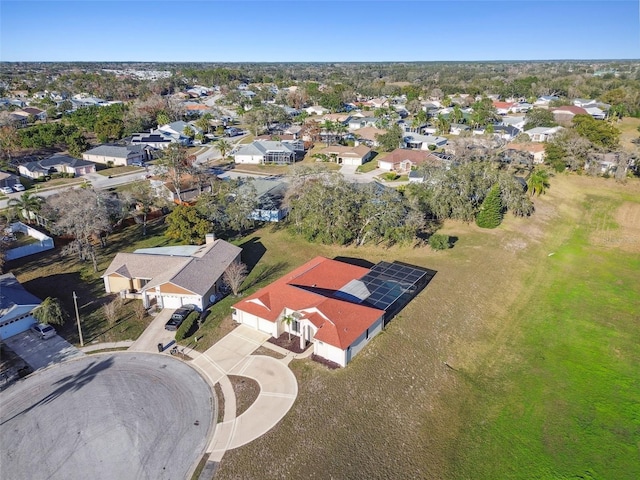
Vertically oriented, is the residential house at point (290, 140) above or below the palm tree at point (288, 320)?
above

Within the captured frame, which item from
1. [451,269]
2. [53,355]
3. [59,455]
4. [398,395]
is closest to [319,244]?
[451,269]

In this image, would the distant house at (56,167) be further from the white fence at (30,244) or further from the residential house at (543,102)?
the residential house at (543,102)

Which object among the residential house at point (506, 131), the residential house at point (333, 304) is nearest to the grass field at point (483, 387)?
the residential house at point (333, 304)

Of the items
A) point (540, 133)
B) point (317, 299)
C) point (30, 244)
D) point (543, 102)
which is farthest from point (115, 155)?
point (543, 102)

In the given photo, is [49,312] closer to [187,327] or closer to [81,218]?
[187,327]

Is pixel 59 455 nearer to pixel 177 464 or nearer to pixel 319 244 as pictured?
pixel 177 464

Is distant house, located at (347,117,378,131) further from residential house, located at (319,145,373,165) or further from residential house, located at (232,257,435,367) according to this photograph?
residential house, located at (232,257,435,367)
